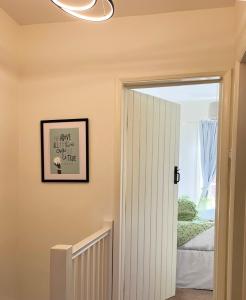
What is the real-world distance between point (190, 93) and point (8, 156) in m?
3.55

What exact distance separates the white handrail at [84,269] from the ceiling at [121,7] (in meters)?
1.65

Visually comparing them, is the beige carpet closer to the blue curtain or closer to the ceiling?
the blue curtain

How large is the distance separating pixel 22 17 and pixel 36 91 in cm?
59

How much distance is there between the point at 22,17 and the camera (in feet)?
7.59

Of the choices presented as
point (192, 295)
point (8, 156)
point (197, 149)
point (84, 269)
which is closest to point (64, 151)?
point (8, 156)

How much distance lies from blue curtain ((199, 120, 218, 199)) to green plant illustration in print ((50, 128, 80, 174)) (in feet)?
12.3

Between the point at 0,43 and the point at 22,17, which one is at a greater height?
the point at 22,17

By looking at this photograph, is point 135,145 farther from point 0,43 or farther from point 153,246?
point 0,43

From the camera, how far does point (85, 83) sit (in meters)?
2.34

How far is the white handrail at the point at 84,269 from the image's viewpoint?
1.50 meters

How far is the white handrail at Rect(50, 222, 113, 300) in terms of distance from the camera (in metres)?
1.50

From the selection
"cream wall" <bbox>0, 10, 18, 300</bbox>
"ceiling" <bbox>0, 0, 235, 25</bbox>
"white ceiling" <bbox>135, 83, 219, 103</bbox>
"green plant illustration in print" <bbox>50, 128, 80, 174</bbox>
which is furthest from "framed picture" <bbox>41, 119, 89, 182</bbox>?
"white ceiling" <bbox>135, 83, 219, 103</bbox>

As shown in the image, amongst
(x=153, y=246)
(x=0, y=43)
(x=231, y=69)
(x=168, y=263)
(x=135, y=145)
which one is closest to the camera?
(x=231, y=69)

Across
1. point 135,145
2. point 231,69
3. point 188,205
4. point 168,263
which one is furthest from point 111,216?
point 188,205
